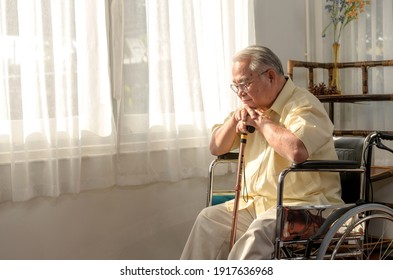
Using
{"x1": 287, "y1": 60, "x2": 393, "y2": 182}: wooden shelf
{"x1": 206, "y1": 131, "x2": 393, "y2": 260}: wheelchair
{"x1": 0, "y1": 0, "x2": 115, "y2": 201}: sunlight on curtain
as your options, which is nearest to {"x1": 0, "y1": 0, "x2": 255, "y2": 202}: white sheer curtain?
{"x1": 0, "y1": 0, "x2": 115, "y2": 201}: sunlight on curtain

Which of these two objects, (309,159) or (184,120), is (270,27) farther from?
(309,159)


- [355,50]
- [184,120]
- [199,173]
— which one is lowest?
[199,173]

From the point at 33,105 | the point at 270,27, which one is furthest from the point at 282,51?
the point at 33,105

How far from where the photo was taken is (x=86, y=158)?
9.25 feet

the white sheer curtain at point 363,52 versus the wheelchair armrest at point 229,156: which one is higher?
the white sheer curtain at point 363,52

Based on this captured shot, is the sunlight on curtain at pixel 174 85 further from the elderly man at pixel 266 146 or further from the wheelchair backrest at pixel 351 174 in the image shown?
the wheelchair backrest at pixel 351 174

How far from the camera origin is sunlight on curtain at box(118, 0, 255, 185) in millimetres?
2973

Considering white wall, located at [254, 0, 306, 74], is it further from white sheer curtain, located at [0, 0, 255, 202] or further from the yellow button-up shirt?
the yellow button-up shirt

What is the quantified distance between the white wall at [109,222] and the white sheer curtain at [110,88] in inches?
2.7

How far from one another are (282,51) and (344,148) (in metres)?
1.20

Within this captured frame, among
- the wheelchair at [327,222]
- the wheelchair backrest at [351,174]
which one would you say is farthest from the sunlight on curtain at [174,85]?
the wheelchair at [327,222]

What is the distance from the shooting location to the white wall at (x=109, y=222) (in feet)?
8.77

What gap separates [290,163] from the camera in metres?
2.42

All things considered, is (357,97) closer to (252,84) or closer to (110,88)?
(252,84)
